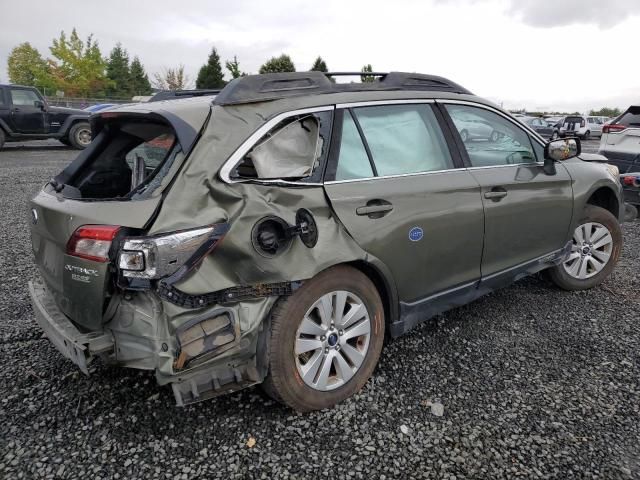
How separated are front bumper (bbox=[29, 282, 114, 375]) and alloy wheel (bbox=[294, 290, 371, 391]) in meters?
0.91

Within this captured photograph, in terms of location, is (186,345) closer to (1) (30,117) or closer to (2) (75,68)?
(1) (30,117)

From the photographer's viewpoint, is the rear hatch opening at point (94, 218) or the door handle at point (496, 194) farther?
the door handle at point (496, 194)

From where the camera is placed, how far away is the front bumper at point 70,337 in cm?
220

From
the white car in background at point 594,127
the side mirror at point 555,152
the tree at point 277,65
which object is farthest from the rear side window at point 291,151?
the white car in background at point 594,127

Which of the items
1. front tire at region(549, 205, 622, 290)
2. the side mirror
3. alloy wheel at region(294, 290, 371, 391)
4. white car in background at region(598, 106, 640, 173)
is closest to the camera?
alloy wheel at region(294, 290, 371, 391)

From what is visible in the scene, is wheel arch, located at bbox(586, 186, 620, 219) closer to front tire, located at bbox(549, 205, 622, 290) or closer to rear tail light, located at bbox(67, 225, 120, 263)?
front tire, located at bbox(549, 205, 622, 290)

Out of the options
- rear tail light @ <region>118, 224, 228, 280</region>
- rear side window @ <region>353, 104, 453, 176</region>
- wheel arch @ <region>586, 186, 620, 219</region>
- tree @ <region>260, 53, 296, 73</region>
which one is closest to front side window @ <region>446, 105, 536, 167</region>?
rear side window @ <region>353, 104, 453, 176</region>

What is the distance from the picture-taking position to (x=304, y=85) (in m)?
2.69

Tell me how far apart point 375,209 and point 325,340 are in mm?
743

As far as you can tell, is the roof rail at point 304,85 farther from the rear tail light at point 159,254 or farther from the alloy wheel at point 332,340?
the alloy wheel at point 332,340

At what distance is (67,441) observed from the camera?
7.61ft

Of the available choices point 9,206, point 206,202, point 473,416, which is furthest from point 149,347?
point 9,206

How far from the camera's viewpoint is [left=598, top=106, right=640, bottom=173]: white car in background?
7.86 meters

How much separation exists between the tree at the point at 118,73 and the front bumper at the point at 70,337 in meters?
51.5
